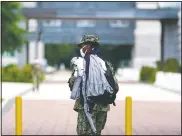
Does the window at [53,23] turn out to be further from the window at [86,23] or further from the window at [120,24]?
the window at [120,24]

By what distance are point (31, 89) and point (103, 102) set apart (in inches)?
949

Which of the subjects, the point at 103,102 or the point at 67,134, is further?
the point at 67,134

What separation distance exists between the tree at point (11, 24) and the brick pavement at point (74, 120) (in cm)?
2146

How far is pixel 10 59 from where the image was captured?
77.4 meters

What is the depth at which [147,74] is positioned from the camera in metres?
47.9

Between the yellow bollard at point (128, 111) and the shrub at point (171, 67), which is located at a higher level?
the yellow bollard at point (128, 111)

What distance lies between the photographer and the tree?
138ft

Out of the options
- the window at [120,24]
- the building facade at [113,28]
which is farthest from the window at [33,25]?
the window at [120,24]

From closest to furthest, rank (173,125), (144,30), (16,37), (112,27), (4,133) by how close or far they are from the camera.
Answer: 1. (4,133)
2. (173,125)
3. (16,37)
4. (144,30)
5. (112,27)

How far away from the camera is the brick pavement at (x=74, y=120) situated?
42.9ft

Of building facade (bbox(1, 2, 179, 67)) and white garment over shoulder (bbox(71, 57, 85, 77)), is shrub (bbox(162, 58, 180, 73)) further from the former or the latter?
white garment over shoulder (bbox(71, 57, 85, 77))

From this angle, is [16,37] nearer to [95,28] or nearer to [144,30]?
[144,30]

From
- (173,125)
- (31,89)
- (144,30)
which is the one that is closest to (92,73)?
(173,125)

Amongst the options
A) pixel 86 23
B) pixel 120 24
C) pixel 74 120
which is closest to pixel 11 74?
pixel 74 120
